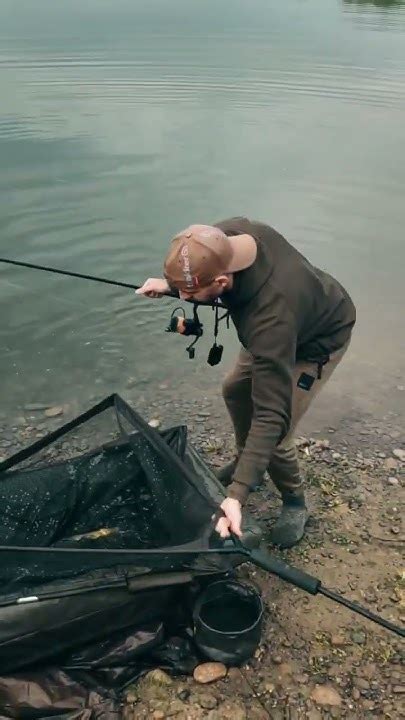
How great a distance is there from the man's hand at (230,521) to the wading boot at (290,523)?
1085 mm

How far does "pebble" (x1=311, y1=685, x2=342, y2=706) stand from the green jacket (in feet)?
3.04

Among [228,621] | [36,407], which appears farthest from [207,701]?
[36,407]

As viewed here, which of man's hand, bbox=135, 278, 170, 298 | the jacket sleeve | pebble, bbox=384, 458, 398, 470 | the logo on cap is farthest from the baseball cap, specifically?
pebble, bbox=384, 458, 398, 470

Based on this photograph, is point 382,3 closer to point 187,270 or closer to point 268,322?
point 268,322

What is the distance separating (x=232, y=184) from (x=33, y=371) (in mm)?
5613

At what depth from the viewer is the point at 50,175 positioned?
1077 cm

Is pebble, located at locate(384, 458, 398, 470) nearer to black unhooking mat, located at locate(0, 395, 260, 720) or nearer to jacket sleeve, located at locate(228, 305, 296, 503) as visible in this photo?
black unhooking mat, located at locate(0, 395, 260, 720)

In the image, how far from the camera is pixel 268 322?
115 inches

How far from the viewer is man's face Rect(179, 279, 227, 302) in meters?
2.82

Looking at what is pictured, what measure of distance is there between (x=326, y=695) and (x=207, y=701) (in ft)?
1.72

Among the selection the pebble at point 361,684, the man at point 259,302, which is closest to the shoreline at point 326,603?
the pebble at point 361,684

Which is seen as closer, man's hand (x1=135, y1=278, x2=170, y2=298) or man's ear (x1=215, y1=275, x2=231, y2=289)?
man's ear (x1=215, y1=275, x2=231, y2=289)

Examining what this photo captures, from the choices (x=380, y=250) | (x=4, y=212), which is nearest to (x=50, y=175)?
(x=4, y=212)

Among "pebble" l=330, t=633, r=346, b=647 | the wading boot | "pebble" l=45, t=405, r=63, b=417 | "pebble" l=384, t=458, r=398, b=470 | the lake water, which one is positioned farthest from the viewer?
the lake water
